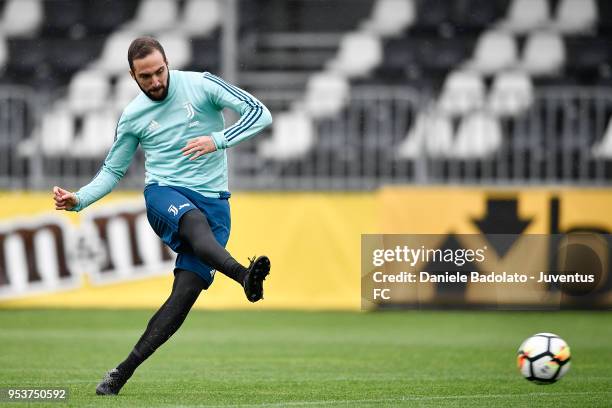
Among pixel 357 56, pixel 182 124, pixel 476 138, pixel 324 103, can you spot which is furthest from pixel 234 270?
pixel 357 56

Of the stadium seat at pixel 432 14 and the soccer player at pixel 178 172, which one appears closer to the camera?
the soccer player at pixel 178 172

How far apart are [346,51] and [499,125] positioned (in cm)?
429

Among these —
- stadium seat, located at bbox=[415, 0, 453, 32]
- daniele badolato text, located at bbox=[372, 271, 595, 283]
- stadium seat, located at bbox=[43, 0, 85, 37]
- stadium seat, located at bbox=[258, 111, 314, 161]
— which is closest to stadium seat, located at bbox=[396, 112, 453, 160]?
stadium seat, located at bbox=[258, 111, 314, 161]

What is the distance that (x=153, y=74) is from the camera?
708 centimetres

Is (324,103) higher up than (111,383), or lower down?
higher up

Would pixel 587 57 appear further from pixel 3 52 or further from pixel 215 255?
pixel 215 255

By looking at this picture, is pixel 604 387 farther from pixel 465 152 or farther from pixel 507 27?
pixel 507 27

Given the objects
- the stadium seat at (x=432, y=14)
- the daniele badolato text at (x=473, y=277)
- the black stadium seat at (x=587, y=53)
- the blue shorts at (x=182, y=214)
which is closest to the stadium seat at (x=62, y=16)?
the stadium seat at (x=432, y=14)

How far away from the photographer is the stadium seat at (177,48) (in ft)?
59.4

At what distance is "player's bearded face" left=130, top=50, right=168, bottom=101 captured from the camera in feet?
23.0

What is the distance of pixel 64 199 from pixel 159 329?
90 cm

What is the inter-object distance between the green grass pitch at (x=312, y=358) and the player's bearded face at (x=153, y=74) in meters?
1.70

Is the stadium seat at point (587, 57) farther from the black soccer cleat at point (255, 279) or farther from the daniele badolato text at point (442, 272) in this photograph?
the black soccer cleat at point (255, 279)

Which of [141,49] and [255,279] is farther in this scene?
[141,49]
